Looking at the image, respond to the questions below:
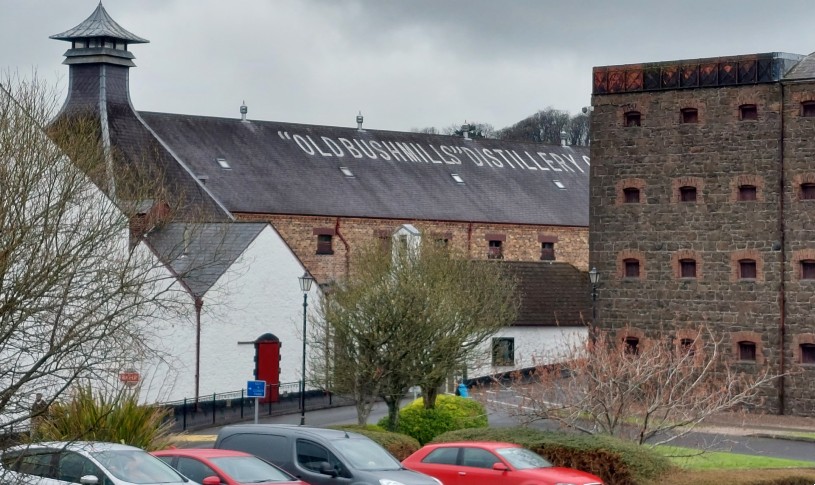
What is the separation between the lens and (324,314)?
3575 cm

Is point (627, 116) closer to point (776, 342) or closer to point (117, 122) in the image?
point (776, 342)

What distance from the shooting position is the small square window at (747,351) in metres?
44.4

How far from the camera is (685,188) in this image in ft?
150

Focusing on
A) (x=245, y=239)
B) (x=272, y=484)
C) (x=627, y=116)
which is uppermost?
(x=627, y=116)

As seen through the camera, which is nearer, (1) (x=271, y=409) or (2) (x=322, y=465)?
(2) (x=322, y=465)

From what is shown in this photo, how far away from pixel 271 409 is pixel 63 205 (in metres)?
28.8

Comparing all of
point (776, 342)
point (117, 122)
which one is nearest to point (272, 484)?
point (776, 342)

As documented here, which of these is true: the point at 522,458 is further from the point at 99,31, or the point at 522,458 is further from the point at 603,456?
the point at 99,31

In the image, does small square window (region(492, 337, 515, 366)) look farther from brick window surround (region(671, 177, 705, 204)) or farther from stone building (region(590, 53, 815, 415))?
brick window surround (region(671, 177, 705, 204))

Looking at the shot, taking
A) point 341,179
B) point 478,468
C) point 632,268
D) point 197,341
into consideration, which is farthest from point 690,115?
point 478,468

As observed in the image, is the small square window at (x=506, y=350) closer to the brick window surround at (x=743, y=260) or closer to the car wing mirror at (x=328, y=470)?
the brick window surround at (x=743, y=260)

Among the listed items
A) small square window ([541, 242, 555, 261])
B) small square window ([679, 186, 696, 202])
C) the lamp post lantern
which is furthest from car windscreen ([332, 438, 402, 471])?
small square window ([541, 242, 555, 261])

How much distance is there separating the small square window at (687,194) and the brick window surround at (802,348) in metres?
5.76

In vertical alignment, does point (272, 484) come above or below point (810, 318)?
below
